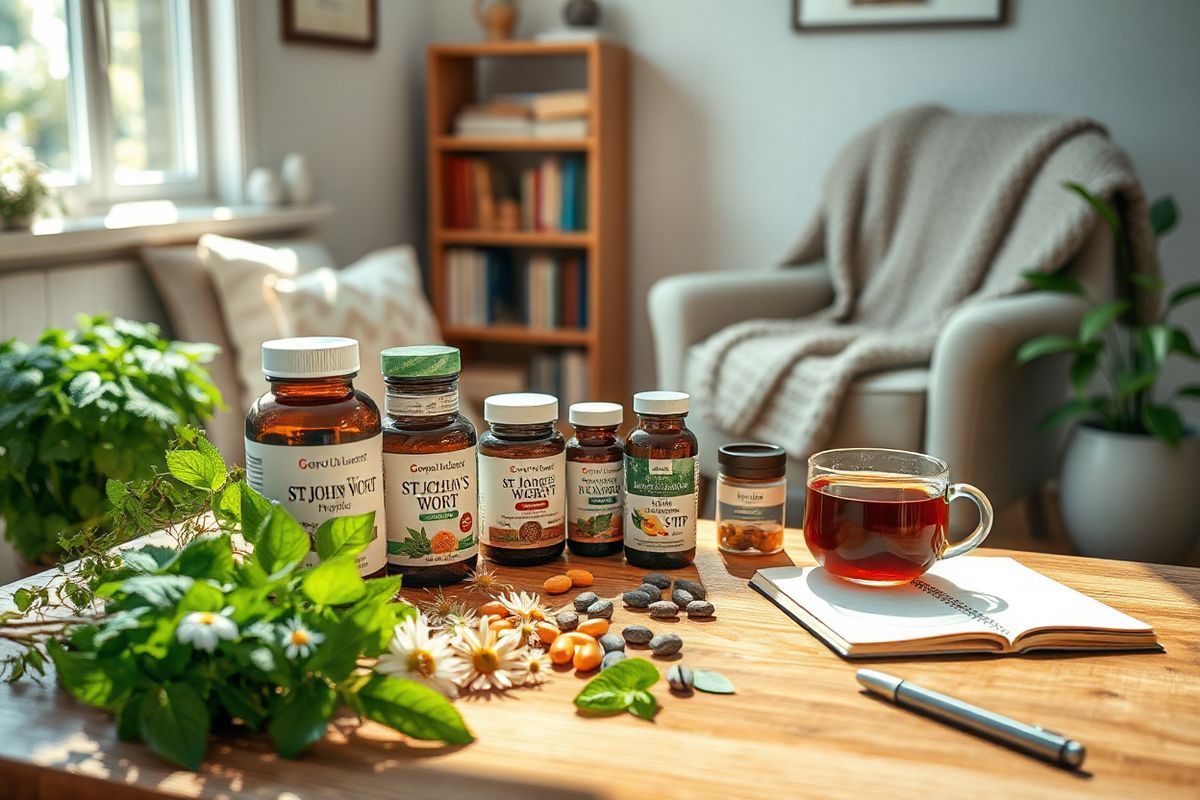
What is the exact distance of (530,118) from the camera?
341 centimetres

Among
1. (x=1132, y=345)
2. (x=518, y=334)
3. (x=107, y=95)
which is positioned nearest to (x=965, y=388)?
(x=1132, y=345)

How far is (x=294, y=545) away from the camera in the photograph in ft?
2.82

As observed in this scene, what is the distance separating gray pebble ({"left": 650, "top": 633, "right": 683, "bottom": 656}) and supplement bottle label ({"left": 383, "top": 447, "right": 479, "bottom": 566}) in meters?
0.23

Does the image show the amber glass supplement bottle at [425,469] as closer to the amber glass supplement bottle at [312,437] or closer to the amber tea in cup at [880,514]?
the amber glass supplement bottle at [312,437]

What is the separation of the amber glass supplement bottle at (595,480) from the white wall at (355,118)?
6.98 feet

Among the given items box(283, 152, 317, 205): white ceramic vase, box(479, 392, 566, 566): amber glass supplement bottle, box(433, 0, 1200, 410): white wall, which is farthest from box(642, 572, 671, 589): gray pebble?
box(433, 0, 1200, 410): white wall

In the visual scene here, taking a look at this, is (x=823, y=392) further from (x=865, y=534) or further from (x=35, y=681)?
(x=35, y=681)

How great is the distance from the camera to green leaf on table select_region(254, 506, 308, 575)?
855mm

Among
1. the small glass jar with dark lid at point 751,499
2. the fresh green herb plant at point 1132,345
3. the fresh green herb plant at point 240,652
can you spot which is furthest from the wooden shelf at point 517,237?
the fresh green herb plant at point 240,652

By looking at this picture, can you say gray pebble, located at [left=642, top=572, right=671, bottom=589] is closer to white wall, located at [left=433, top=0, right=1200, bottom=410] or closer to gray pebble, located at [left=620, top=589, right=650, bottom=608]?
gray pebble, located at [left=620, top=589, right=650, bottom=608]

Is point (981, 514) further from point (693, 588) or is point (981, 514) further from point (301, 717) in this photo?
point (301, 717)

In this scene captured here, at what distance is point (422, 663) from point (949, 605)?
475 mm

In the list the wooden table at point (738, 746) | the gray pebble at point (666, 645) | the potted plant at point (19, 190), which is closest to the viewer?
the wooden table at point (738, 746)

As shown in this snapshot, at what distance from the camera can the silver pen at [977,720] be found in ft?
2.48
